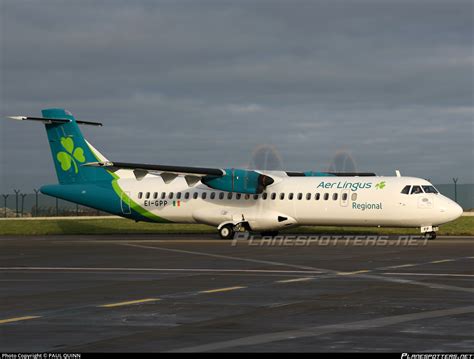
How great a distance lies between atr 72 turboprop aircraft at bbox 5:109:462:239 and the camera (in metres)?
35.5

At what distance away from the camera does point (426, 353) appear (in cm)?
962

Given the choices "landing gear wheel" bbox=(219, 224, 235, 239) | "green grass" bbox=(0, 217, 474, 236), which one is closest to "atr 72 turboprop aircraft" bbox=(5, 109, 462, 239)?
"landing gear wheel" bbox=(219, 224, 235, 239)

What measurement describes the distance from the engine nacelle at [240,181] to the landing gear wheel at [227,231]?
6.07 ft

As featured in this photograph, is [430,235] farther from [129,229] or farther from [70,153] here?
[129,229]

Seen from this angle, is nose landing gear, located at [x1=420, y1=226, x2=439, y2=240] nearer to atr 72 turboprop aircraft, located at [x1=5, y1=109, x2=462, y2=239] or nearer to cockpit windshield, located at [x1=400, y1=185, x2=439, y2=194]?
atr 72 turboprop aircraft, located at [x1=5, y1=109, x2=462, y2=239]

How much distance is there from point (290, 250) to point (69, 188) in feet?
58.7

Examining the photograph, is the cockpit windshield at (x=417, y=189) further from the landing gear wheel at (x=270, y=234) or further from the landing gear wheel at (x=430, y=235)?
the landing gear wheel at (x=270, y=234)

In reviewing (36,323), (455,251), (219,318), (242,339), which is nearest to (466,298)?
(219,318)

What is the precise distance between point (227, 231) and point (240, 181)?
2.58m

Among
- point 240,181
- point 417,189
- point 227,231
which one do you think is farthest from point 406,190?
point 227,231

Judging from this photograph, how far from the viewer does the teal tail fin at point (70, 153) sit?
44.0 m

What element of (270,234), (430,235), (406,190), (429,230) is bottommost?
(270,234)

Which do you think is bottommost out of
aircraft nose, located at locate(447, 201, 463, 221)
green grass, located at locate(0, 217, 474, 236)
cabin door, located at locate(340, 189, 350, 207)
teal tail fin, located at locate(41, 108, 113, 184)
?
green grass, located at locate(0, 217, 474, 236)

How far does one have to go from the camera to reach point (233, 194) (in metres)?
40.4
